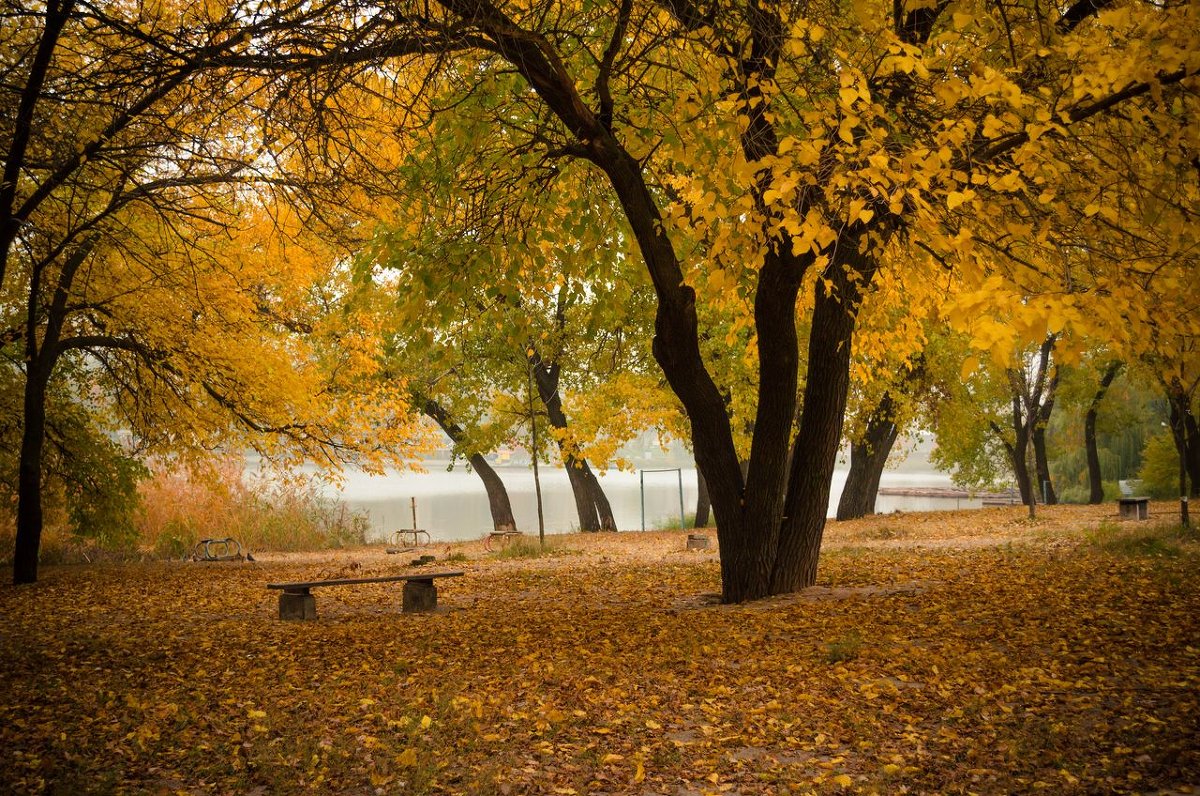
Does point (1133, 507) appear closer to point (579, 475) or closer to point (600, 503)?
point (600, 503)

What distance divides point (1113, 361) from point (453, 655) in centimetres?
2250

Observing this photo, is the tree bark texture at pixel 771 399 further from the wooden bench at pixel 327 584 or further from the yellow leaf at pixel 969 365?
the yellow leaf at pixel 969 365

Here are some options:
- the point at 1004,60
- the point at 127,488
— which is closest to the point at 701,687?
the point at 1004,60

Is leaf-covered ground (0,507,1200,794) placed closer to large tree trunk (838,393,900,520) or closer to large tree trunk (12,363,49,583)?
large tree trunk (12,363,49,583)

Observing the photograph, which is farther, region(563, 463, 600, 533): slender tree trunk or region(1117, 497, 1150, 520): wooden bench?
region(563, 463, 600, 533): slender tree trunk

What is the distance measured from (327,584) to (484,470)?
51.0 ft

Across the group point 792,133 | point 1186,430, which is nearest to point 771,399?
point 792,133

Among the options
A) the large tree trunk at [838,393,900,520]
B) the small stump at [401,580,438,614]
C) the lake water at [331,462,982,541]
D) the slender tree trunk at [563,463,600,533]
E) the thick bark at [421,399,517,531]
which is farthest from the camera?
the lake water at [331,462,982,541]

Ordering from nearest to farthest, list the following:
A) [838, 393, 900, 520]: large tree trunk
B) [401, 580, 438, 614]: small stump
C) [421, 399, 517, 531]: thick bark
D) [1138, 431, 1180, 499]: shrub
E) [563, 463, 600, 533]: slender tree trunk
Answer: [401, 580, 438, 614]: small stump → [838, 393, 900, 520]: large tree trunk → [421, 399, 517, 531]: thick bark → [563, 463, 600, 533]: slender tree trunk → [1138, 431, 1180, 499]: shrub

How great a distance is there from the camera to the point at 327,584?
8258 millimetres

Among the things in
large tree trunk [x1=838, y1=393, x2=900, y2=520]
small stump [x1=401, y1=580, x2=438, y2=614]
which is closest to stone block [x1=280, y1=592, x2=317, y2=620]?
small stump [x1=401, y1=580, x2=438, y2=614]

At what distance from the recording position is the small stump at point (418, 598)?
883 centimetres

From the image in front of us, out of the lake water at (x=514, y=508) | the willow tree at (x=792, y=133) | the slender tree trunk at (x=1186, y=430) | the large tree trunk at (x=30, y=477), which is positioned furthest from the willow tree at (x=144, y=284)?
the slender tree trunk at (x=1186, y=430)

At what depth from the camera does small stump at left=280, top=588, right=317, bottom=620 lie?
8.38m
